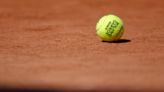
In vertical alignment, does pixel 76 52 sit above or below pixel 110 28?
below

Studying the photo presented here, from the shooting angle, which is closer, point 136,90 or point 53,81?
point 136,90

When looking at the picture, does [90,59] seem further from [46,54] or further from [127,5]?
[127,5]

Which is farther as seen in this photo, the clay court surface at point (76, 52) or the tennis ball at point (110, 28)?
the tennis ball at point (110, 28)

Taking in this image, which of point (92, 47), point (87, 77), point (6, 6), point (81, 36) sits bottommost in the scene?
point (87, 77)

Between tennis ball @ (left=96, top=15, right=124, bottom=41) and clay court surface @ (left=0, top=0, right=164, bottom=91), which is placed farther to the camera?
tennis ball @ (left=96, top=15, right=124, bottom=41)

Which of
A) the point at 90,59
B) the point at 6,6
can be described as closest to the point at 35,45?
the point at 90,59

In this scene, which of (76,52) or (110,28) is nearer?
(76,52)

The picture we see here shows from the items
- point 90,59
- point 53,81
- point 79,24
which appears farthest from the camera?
point 79,24

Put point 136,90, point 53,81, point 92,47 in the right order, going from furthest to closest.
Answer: point 92,47 → point 53,81 → point 136,90
